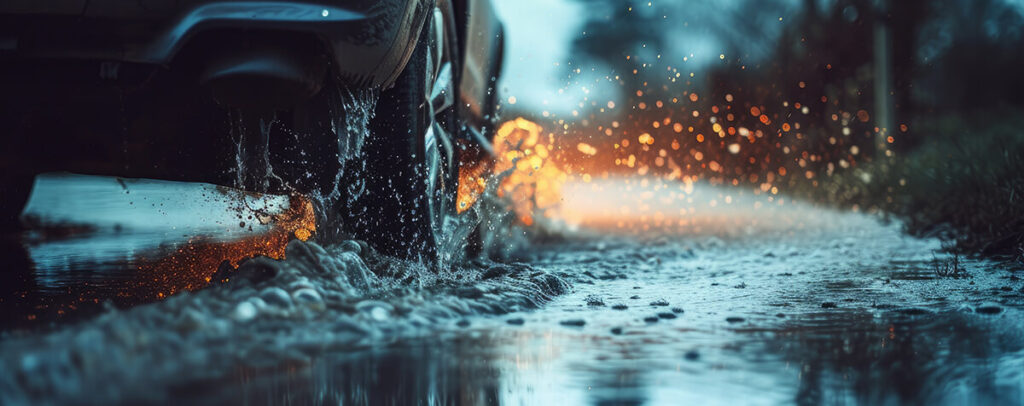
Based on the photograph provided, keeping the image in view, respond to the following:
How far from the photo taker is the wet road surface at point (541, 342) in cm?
218

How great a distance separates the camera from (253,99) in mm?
2959

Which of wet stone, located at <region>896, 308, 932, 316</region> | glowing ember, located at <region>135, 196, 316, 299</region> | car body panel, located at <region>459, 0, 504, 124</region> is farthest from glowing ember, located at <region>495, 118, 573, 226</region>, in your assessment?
wet stone, located at <region>896, 308, 932, 316</region>

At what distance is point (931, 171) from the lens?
954 cm

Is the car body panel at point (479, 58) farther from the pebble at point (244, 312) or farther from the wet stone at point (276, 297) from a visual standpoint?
the pebble at point (244, 312)

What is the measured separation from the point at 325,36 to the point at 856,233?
6.05m

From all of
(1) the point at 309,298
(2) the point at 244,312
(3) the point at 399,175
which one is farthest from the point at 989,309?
A: (2) the point at 244,312

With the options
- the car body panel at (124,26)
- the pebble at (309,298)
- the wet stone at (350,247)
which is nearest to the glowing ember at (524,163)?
the wet stone at (350,247)

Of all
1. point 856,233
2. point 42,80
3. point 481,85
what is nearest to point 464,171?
point 481,85

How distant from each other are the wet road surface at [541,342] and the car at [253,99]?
28cm

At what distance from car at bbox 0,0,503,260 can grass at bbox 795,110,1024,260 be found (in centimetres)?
277

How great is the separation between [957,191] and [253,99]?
21.2 feet

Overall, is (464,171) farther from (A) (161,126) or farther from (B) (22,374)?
(B) (22,374)

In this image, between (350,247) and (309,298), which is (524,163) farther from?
(309,298)

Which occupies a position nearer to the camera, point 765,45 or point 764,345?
point 764,345
